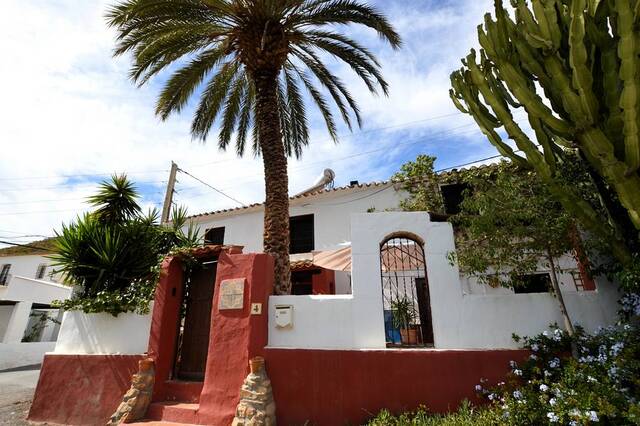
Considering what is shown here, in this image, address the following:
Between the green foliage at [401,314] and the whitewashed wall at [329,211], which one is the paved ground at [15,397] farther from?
the green foliage at [401,314]

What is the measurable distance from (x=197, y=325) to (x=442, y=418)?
6610 millimetres

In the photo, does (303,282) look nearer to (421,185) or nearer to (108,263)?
(421,185)

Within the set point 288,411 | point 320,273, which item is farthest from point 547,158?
point 320,273

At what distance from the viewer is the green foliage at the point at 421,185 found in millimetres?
12938

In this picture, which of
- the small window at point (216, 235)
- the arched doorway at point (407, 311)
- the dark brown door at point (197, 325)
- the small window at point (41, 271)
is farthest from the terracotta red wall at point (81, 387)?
the small window at point (41, 271)

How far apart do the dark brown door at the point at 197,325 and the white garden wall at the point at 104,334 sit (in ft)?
3.46

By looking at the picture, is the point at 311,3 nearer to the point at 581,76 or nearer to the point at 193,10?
the point at 193,10

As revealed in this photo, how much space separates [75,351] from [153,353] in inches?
108

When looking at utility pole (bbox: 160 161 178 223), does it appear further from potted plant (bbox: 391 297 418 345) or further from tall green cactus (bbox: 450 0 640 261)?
tall green cactus (bbox: 450 0 640 261)

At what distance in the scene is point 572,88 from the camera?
506 cm

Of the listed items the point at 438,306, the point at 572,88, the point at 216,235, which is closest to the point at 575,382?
the point at 438,306

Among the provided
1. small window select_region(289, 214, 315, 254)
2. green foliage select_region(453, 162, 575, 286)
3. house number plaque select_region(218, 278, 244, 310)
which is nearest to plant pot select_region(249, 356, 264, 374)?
house number plaque select_region(218, 278, 244, 310)

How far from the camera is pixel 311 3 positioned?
33.0 ft

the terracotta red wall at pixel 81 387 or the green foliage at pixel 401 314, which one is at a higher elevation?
the green foliage at pixel 401 314
